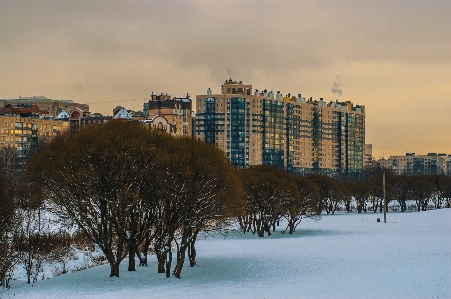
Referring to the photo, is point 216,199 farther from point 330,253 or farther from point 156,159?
point 330,253

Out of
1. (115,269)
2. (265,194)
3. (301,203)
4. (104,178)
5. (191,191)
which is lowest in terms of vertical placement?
(115,269)

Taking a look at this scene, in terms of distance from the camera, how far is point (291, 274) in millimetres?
53688

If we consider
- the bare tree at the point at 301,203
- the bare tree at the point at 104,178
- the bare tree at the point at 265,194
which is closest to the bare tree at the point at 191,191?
the bare tree at the point at 104,178

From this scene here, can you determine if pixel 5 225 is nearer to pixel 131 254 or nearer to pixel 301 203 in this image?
pixel 131 254

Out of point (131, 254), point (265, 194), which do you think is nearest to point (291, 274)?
point (131, 254)

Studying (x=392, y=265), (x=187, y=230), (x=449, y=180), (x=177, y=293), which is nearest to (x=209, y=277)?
(x=187, y=230)

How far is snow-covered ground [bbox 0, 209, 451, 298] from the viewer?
45094mm

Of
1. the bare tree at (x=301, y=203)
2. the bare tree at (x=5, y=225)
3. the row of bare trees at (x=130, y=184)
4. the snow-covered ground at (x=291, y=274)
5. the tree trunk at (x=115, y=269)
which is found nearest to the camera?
the snow-covered ground at (x=291, y=274)

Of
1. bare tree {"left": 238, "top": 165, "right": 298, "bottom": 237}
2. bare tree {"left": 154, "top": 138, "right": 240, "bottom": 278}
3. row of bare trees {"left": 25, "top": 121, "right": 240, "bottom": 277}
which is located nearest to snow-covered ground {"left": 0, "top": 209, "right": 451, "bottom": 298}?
row of bare trees {"left": 25, "top": 121, "right": 240, "bottom": 277}

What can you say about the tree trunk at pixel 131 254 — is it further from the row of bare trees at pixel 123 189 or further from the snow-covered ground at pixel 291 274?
the snow-covered ground at pixel 291 274

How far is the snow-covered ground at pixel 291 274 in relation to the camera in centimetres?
4509

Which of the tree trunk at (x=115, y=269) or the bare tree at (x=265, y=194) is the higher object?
the bare tree at (x=265, y=194)

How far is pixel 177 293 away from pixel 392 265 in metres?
21.6

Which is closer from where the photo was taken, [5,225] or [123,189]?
[5,225]
